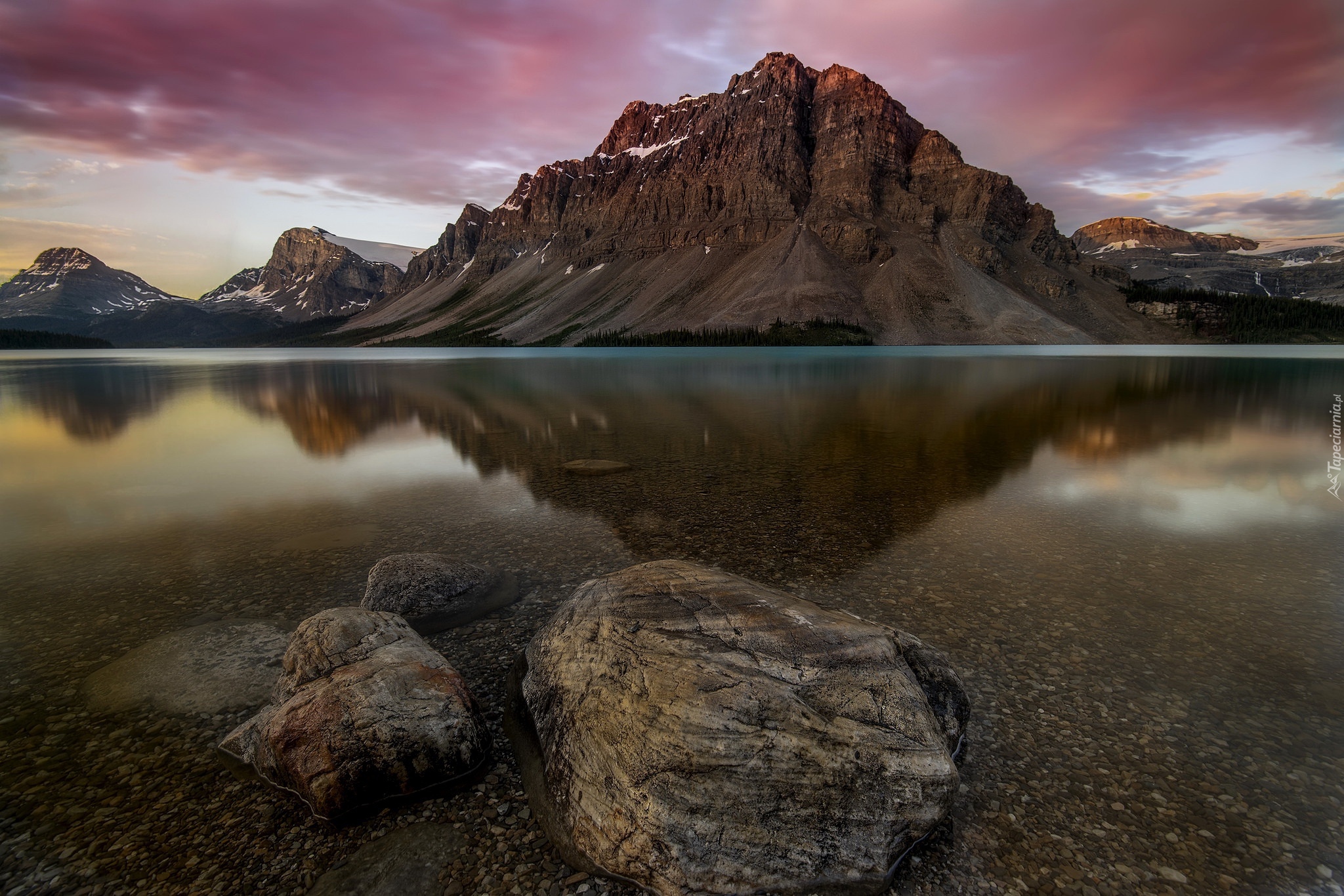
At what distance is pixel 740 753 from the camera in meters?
5.74

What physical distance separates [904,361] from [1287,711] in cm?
11172

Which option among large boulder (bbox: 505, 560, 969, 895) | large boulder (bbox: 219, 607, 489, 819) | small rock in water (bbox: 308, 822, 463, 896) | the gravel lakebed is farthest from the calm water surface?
large boulder (bbox: 505, 560, 969, 895)

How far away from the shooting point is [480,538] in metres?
15.0

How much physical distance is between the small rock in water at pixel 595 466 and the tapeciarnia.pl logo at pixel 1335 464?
21900 millimetres

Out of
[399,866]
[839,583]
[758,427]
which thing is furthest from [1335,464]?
[399,866]

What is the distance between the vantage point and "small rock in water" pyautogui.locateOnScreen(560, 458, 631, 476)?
2178 cm

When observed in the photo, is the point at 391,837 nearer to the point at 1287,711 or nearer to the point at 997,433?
the point at 1287,711

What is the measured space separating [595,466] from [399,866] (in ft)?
55.2

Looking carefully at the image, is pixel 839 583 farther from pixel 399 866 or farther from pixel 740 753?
pixel 399 866

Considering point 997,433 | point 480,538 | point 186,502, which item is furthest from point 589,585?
point 997,433

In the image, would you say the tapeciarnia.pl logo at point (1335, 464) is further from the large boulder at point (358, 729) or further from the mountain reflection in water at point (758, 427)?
the large boulder at point (358, 729)

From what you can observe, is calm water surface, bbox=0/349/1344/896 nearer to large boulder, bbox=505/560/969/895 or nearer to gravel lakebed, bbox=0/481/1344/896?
gravel lakebed, bbox=0/481/1344/896

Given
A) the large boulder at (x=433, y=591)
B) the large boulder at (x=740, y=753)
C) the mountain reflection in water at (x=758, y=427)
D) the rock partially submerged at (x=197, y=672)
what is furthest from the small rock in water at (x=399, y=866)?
the mountain reflection in water at (x=758, y=427)

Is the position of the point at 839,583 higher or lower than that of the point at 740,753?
lower
